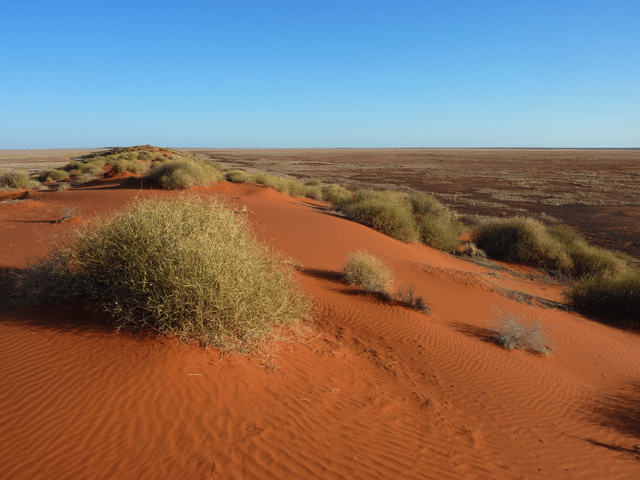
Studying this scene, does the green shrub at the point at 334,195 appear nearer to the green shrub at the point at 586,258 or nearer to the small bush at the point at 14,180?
the green shrub at the point at 586,258

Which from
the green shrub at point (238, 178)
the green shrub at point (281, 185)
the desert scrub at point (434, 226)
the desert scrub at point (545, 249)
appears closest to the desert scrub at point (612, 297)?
the desert scrub at point (545, 249)

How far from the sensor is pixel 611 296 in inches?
360

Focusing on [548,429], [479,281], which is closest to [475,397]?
[548,429]

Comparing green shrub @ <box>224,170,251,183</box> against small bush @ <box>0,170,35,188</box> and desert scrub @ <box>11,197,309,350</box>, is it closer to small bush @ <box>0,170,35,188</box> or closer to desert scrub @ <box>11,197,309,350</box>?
small bush @ <box>0,170,35,188</box>

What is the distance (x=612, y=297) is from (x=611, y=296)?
0.11 ft

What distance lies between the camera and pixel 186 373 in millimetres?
3777

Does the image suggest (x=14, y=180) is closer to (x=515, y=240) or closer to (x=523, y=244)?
(x=515, y=240)

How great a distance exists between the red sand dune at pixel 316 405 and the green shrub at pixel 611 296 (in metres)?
2.69

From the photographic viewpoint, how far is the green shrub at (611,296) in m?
8.84

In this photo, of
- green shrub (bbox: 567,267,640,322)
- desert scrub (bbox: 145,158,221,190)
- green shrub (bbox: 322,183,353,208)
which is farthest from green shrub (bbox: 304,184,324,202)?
green shrub (bbox: 567,267,640,322)

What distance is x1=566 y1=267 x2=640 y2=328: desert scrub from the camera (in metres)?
8.83

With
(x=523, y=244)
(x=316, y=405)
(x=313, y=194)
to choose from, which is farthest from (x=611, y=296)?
(x=313, y=194)

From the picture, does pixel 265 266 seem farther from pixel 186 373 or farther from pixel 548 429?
pixel 548 429

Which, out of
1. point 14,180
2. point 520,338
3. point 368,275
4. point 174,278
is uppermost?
point 14,180
